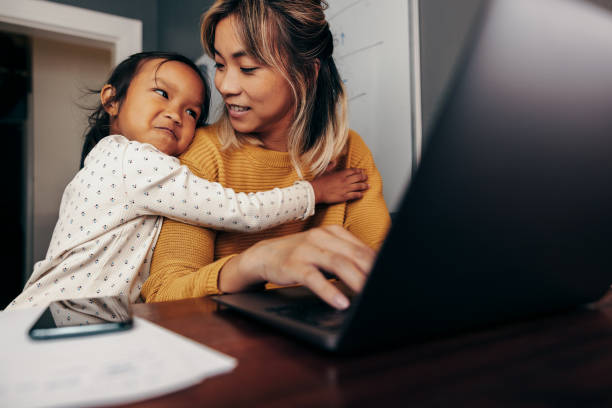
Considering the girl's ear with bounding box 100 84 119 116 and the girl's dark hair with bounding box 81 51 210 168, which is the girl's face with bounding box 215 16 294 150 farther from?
the girl's ear with bounding box 100 84 119 116

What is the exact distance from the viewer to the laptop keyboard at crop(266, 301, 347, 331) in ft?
1.16

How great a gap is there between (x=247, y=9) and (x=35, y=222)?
3.23m

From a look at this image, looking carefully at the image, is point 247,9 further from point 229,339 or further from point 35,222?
point 35,222

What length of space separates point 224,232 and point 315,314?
2.13 feet

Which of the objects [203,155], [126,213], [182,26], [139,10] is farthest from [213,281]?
[139,10]

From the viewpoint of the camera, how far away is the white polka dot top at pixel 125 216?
0.83 meters

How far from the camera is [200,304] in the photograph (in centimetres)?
53

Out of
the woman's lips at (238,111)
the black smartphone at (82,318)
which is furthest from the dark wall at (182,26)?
the black smartphone at (82,318)

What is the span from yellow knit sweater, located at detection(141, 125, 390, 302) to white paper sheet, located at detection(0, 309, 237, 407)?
0.31 meters

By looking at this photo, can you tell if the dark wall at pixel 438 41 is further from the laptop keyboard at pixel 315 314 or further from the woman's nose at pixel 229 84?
the laptop keyboard at pixel 315 314

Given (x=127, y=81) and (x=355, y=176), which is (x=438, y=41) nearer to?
(x=355, y=176)

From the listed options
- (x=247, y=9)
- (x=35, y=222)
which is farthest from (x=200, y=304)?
(x=35, y=222)

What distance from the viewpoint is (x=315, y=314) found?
0.40 m

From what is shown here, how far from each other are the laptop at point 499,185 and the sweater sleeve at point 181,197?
1.66 ft
